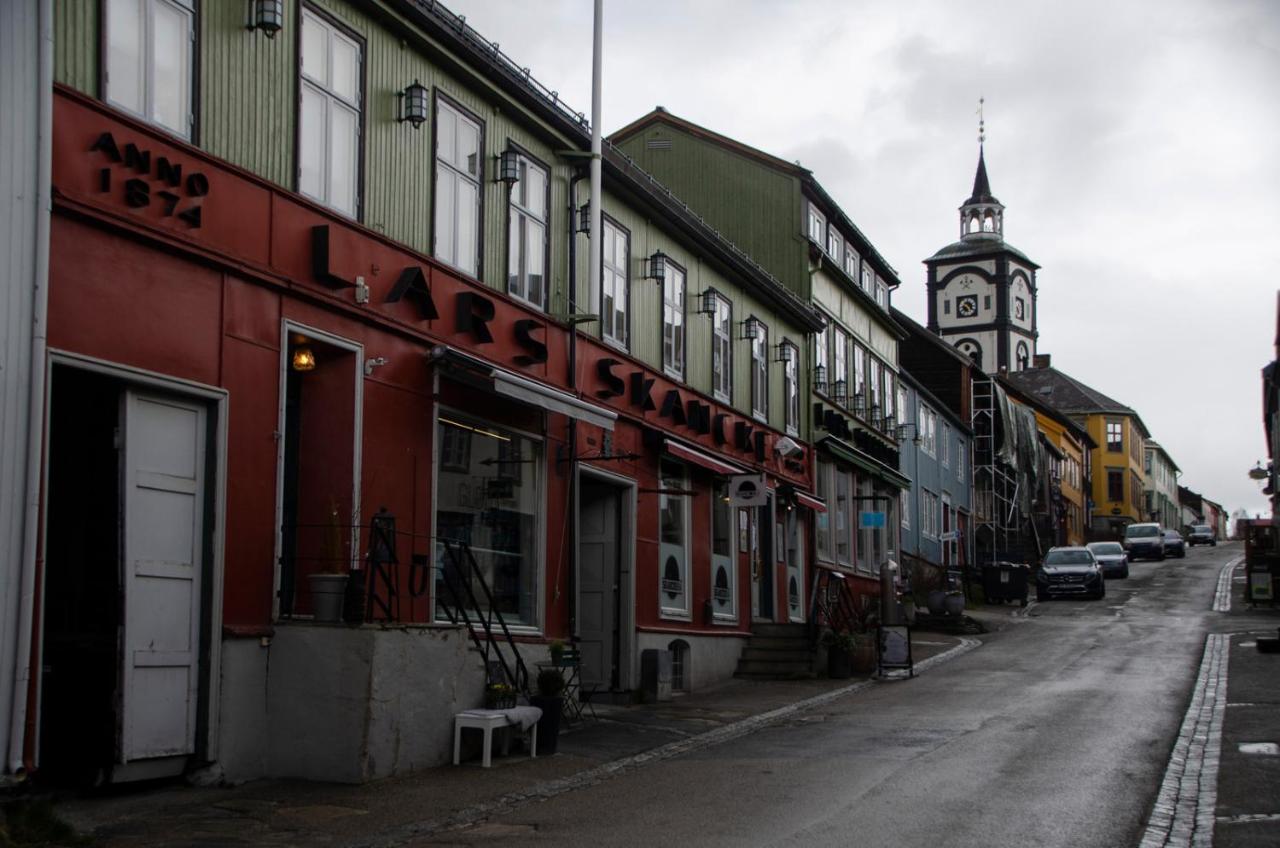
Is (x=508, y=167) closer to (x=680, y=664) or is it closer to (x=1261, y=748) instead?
(x=680, y=664)

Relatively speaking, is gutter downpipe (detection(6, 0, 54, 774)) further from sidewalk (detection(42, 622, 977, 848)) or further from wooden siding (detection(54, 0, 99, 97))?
sidewalk (detection(42, 622, 977, 848))

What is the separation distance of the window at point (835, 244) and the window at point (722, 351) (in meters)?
7.51

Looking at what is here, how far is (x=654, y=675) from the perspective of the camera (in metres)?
20.9

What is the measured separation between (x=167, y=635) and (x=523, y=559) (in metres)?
6.80

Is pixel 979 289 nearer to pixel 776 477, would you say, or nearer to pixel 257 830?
pixel 776 477

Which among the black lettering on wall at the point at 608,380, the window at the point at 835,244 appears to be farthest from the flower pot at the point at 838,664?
the window at the point at 835,244

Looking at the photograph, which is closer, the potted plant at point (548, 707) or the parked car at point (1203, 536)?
the potted plant at point (548, 707)

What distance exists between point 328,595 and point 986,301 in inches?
4117

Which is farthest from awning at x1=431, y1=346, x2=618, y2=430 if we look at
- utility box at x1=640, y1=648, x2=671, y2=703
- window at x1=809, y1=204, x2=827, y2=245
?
window at x1=809, y1=204, x2=827, y2=245

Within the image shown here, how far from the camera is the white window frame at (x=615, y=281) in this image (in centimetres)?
2128

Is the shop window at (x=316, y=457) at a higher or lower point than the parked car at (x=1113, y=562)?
higher

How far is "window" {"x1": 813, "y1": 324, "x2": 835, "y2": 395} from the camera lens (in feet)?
106

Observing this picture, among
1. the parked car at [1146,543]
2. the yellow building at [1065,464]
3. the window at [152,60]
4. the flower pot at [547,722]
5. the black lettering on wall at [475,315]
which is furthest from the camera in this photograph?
the yellow building at [1065,464]

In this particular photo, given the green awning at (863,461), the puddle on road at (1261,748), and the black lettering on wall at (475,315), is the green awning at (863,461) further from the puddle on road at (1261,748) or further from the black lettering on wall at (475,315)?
the puddle on road at (1261,748)
